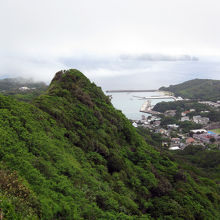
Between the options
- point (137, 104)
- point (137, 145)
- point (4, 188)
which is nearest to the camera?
point (4, 188)

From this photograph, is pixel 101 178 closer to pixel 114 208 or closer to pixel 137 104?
pixel 114 208

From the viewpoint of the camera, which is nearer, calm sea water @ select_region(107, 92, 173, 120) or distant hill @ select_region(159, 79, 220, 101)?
calm sea water @ select_region(107, 92, 173, 120)

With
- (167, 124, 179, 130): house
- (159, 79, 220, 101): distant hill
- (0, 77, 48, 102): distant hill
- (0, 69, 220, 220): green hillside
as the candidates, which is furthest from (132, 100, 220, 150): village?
(0, 77, 48, 102): distant hill

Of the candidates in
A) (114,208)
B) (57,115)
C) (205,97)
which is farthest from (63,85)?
(205,97)

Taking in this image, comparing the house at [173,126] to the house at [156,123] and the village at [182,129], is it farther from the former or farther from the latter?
the house at [156,123]

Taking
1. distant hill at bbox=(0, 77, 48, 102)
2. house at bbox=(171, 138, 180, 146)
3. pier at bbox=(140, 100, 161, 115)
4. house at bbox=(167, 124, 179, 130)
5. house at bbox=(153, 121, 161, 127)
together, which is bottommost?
house at bbox=(171, 138, 180, 146)

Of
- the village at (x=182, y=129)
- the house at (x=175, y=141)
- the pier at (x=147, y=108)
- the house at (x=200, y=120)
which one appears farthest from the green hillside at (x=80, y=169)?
the pier at (x=147, y=108)

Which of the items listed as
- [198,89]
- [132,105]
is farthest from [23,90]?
[198,89]

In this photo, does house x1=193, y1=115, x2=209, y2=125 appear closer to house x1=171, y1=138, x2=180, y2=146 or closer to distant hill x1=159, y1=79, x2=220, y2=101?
house x1=171, y1=138, x2=180, y2=146
